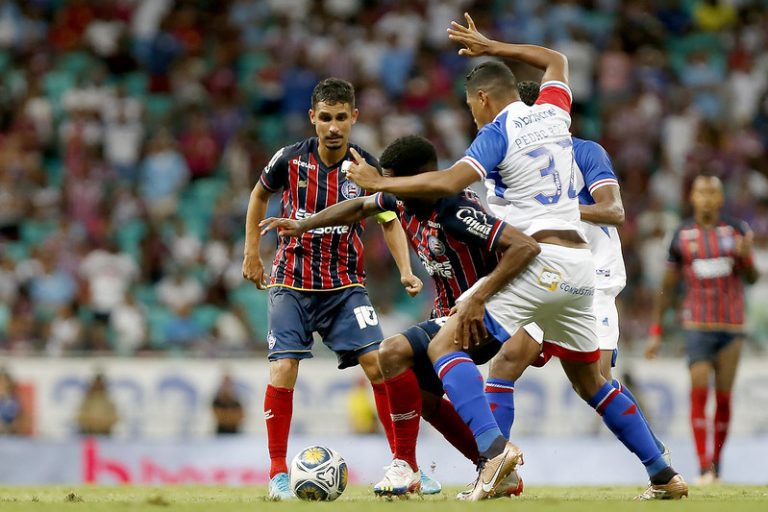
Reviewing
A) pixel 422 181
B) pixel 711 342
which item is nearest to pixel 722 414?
pixel 711 342

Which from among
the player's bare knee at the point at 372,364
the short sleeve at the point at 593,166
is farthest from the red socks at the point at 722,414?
the player's bare knee at the point at 372,364

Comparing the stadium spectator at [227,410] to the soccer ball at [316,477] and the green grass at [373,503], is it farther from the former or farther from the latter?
the soccer ball at [316,477]

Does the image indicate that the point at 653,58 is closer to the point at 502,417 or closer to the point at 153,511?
the point at 502,417

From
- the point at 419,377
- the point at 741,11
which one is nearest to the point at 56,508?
the point at 419,377

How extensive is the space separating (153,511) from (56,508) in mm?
723

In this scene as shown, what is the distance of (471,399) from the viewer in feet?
22.2

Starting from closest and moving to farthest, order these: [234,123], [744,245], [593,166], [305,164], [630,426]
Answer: [630,426] → [593,166] → [305,164] → [744,245] → [234,123]

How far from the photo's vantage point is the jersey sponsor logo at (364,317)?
27.7ft

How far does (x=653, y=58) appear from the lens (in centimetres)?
1981

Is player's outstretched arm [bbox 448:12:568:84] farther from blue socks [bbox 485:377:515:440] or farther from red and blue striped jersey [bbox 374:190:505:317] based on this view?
blue socks [bbox 485:377:515:440]

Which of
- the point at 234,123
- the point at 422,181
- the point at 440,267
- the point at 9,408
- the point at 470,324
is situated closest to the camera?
the point at 422,181

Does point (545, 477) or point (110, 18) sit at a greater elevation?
point (110, 18)

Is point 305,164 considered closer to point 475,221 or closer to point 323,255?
point 323,255

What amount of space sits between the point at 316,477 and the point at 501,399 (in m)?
1.16
